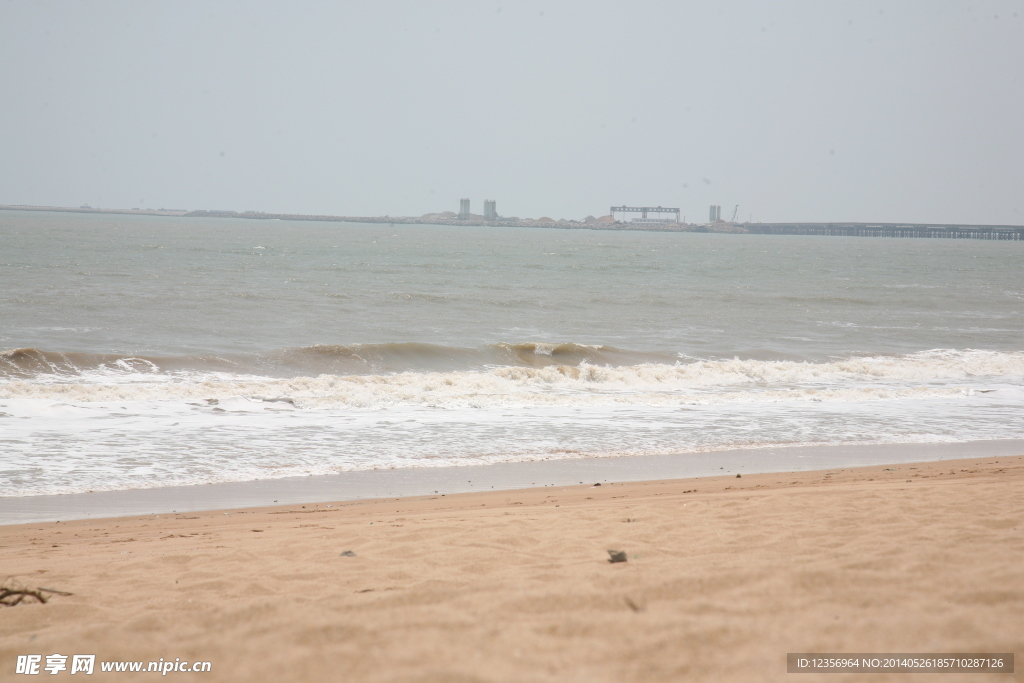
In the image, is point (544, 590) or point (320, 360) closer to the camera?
point (544, 590)

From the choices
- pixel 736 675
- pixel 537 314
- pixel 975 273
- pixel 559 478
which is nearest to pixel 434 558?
pixel 736 675

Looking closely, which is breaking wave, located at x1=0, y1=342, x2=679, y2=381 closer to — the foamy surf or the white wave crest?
the foamy surf

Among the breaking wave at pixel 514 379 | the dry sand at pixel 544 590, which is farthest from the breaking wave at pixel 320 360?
the dry sand at pixel 544 590

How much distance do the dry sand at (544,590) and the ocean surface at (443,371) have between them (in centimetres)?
351

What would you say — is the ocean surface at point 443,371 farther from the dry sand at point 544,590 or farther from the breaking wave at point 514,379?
the dry sand at point 544,590

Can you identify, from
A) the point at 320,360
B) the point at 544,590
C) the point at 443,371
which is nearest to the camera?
the point at 544,590

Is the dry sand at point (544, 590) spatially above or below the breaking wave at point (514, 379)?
above

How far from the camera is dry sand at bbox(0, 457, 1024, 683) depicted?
314cm

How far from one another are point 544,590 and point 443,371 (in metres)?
14.3

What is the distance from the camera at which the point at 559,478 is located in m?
8.34

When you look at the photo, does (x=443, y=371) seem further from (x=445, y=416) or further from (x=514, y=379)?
(x=445, y=416)

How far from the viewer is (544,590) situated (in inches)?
149

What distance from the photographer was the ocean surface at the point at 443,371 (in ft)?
31.9

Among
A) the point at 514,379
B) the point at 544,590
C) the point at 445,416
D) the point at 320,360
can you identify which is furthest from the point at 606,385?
the point at 544,590
